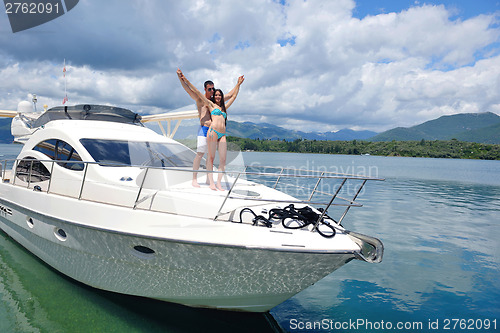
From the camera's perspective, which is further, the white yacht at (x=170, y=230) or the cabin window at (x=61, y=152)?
the cabin window at (x=61, y=152)

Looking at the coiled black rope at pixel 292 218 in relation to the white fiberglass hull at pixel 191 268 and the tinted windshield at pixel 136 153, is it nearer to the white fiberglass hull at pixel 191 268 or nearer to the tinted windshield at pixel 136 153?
the white fiberglass hull at pixel 191 268

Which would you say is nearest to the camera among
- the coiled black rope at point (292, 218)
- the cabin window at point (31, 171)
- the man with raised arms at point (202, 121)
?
the coiled black rope at point (292, 218)

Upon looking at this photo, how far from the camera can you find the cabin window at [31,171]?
5238mm

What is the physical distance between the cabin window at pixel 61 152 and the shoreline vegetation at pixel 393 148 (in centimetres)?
9060

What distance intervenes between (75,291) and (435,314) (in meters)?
5.29

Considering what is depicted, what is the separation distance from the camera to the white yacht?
3.32 m

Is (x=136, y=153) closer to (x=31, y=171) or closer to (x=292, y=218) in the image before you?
(x=31, y=171)

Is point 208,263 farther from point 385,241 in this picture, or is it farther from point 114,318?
point 385,241

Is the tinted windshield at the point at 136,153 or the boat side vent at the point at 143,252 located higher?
the tinted windshield at the point at 136,153

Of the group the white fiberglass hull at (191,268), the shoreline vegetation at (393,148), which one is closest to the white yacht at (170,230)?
the white fiberglass hull at (191,268)

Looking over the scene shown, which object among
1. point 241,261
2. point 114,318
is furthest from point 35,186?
point 241,261

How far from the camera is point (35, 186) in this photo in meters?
5.08

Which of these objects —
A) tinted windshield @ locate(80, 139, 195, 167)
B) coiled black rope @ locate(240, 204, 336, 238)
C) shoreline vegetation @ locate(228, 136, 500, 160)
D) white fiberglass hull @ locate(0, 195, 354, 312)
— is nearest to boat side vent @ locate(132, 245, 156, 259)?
white fiberglass hull @ locate(0, 195, 354, 312)

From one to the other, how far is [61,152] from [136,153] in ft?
4.05
